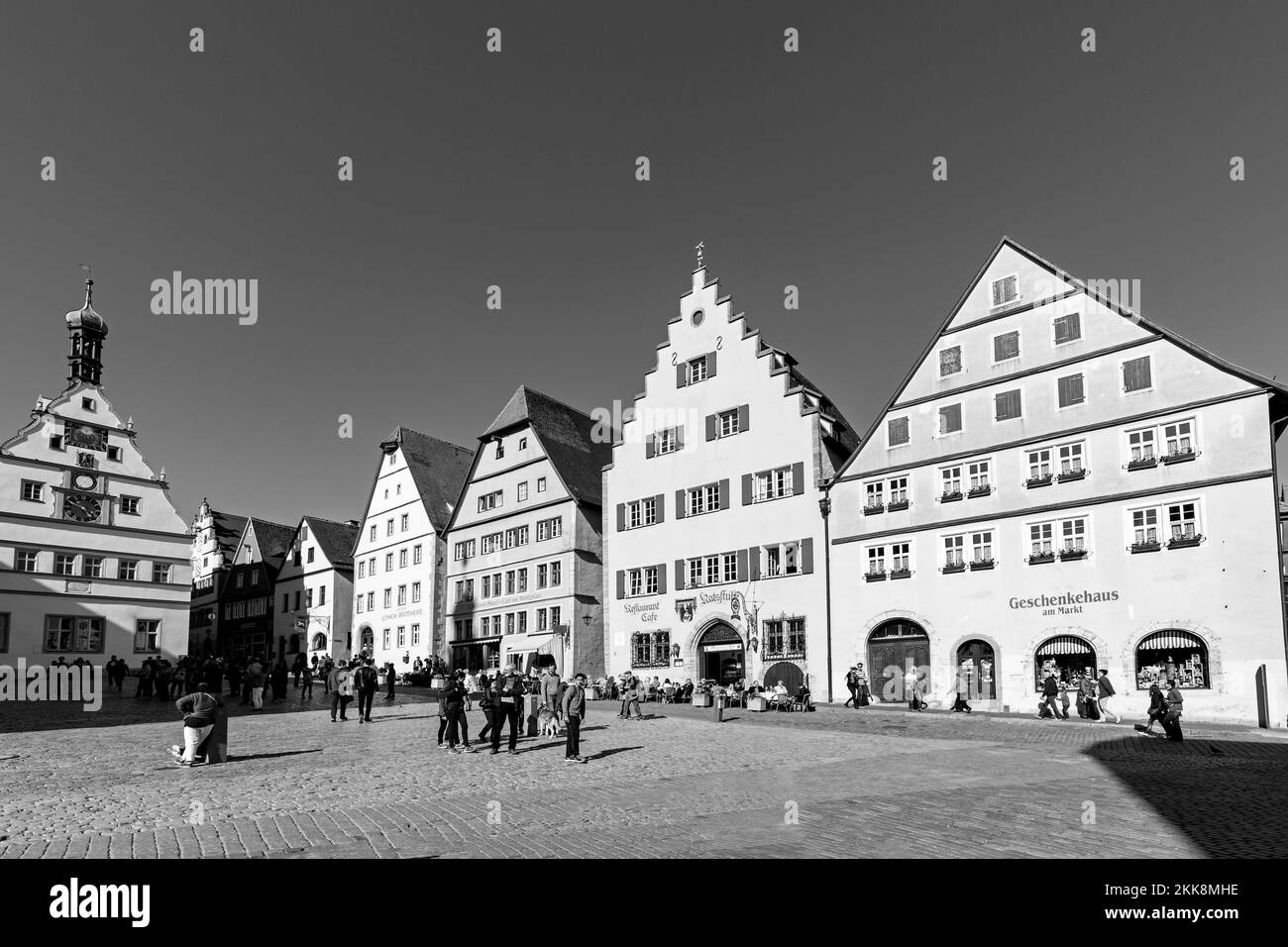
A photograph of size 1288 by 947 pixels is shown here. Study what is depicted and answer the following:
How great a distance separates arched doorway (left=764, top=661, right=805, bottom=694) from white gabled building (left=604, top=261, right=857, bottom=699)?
2.1 inches

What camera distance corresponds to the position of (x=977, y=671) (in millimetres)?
32594

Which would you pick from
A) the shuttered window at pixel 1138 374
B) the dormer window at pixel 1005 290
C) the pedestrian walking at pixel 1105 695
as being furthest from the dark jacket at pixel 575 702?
the dormer window at pixel 1005 290

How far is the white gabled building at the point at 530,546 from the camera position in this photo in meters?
46.1

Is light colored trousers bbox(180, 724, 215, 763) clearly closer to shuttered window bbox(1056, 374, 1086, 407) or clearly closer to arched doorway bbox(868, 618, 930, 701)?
arched doorway bbox(868, 618, 930, 701)

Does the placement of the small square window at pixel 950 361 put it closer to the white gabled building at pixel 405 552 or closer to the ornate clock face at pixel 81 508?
the white gabled building at pixel 405 552

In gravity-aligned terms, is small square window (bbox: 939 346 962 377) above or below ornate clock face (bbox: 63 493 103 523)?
above

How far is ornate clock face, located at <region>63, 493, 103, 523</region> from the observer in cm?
5403

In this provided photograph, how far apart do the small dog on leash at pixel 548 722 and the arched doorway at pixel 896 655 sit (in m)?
16.1

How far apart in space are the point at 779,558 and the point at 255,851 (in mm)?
30392

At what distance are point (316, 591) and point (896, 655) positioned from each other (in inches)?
1690

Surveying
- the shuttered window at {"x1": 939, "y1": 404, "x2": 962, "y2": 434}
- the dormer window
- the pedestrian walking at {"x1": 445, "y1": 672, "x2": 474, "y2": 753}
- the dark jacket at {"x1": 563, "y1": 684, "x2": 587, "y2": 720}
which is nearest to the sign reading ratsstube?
the shuttered window at {"x1": 939, "y1": 404, "x2": 962, "y2": 434}

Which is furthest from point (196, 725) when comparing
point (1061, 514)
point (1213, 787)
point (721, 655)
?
point (721, 655)
